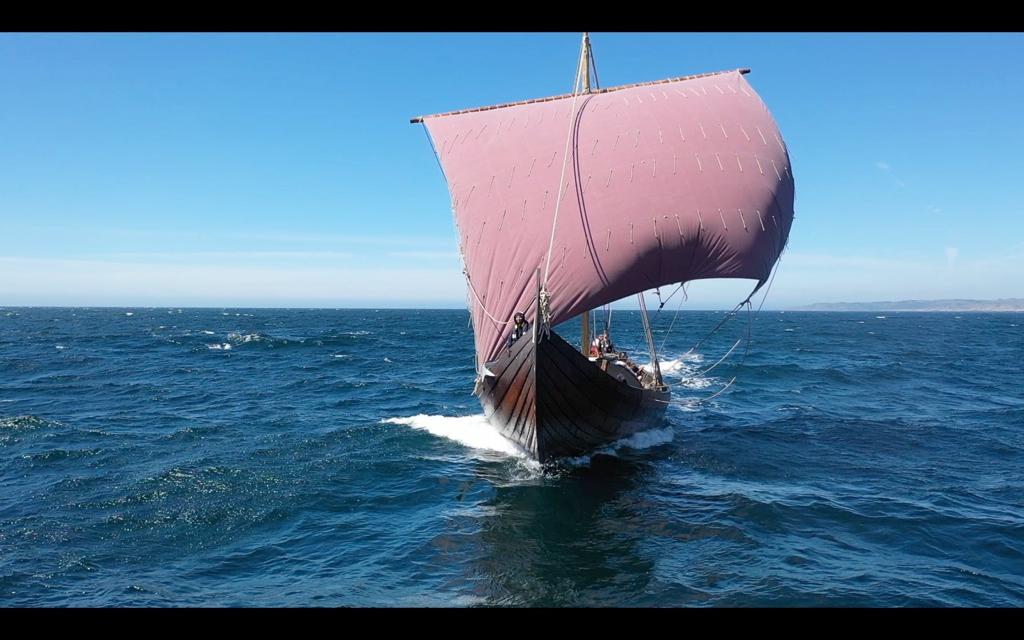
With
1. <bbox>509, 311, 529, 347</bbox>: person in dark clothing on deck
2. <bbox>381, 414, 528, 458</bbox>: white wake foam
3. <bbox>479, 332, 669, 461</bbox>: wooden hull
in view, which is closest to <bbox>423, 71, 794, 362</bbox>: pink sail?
<bbox>509, 311, 529, 347</bbox>: person in dark clothing on deck

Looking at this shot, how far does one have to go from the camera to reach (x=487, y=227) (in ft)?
51.2

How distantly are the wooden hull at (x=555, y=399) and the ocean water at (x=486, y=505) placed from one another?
68 cm

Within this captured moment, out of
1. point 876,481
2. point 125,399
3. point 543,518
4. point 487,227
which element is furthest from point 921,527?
point 125,399

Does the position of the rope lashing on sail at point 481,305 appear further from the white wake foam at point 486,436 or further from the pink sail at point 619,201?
the white wake foam at point 486,436

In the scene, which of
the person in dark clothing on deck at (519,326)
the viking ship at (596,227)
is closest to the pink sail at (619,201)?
the viking ship at (596,227)

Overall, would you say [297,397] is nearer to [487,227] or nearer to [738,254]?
[487,227]

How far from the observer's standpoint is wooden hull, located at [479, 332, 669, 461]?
12.7 meters

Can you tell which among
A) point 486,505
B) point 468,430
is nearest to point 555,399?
point 486,505

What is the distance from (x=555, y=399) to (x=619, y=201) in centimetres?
533

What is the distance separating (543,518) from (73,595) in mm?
7264

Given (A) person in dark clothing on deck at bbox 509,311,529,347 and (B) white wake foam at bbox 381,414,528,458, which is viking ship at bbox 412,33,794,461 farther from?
(B) white wake foam at bbox 381,414,528,458

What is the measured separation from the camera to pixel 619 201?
1480cm

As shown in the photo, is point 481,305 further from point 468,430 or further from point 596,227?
point 468,430
